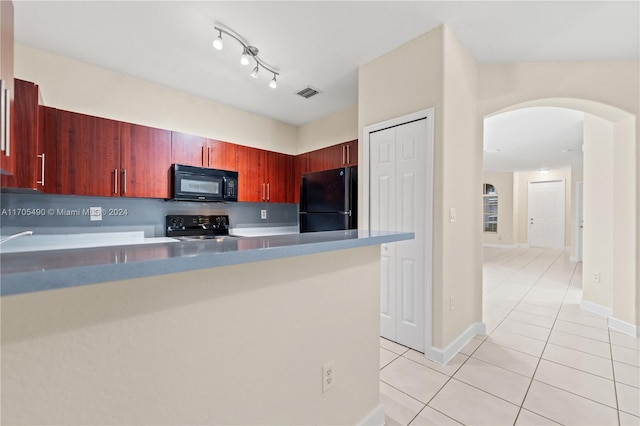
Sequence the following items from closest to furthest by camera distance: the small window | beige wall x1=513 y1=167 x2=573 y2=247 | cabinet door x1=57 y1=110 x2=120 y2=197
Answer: cabinet door x1=57 y1=110 x2=120 y2=197 → beige wall x1=513 y1=167 x2=573 y2=247 → the small window

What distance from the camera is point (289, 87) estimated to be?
10.3 ft

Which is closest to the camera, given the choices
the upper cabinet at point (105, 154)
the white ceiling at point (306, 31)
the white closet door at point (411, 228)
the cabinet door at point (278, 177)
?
the white ceiling at point (306, 31)

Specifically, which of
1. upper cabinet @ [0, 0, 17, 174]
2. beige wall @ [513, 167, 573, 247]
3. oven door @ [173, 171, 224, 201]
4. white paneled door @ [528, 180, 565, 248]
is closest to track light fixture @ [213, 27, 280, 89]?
upper cabinet @ [0, 0, 17, 174]

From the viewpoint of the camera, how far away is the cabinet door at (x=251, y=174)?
3.57 meters

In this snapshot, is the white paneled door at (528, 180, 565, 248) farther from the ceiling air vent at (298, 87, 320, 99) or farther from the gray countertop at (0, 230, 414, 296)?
the gray countertop at (0, 230, 414, 296)

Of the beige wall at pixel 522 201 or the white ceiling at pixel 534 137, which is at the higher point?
the white ceiling at pixel 534 137

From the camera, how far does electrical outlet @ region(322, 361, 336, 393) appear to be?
3.97 feet

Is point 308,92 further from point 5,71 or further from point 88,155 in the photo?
point 5,71

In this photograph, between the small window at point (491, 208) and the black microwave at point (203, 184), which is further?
the small window at point (491, 208)

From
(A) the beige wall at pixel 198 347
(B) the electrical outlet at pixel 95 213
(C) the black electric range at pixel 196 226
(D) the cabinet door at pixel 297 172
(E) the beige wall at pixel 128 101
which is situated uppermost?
(E) the beige wall at pixel 128 101

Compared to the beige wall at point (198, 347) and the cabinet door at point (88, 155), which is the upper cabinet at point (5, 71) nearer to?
the cabinet door at point (88, 155)

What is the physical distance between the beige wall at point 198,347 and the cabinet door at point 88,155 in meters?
2.43

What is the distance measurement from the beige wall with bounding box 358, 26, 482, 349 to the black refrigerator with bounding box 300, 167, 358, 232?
1.44 ft

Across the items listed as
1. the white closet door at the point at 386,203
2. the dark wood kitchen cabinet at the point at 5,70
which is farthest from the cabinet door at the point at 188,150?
the white closet door at the point at 386,203
